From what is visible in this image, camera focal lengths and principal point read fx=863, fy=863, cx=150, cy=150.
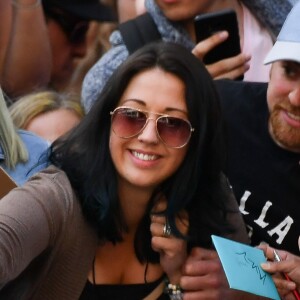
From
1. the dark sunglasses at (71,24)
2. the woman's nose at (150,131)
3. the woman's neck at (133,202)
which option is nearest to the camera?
the woman's nose at (150,131)

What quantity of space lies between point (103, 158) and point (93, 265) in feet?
0.91

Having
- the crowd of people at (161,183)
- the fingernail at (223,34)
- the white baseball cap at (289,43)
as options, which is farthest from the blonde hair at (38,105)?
the white baseball cap at (289,43)

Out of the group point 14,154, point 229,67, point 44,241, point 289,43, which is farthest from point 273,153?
point 44,241

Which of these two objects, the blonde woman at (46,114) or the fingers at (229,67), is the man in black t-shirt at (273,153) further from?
the blonde woman at (46,114)

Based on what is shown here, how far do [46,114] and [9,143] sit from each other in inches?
27.2

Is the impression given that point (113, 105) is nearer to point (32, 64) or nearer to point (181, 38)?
point (181, 38)

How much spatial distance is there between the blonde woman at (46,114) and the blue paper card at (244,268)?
115cm

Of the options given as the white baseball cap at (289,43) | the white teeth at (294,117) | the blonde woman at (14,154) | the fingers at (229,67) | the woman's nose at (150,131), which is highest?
the woman's nose at (150,131)

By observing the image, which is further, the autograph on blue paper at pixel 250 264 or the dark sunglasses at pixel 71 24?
the dark sunglasses at pixel 71 24

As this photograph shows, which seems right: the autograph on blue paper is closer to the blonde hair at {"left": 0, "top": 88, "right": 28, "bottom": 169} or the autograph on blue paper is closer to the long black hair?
the long black hair

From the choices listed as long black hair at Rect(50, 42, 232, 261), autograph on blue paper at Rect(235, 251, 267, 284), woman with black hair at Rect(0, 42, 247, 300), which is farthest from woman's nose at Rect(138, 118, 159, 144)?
autograph on blue paper at Rect(235, 251, 267, 284)

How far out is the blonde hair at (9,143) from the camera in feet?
8.43

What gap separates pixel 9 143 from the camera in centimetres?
258

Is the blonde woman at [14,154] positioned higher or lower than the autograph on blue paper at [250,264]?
higher
